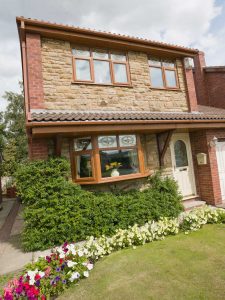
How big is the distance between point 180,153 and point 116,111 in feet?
9.79

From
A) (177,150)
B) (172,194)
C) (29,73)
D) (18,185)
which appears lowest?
(172,194)

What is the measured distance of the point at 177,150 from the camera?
8.11m

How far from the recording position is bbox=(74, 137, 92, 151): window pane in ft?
20.1

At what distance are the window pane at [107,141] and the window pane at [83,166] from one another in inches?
19.6

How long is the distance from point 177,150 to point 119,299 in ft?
19.6

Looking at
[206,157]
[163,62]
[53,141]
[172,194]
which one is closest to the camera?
[53,141]

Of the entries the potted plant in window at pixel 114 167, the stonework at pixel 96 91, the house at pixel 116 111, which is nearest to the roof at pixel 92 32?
the house at pixel 116 111

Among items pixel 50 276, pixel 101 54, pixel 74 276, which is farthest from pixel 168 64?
pixel 50 276

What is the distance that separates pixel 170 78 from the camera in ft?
29.7

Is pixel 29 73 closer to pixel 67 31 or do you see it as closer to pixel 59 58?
pixel 59 58

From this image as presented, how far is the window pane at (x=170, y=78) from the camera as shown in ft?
29.4

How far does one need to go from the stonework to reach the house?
0.11ft

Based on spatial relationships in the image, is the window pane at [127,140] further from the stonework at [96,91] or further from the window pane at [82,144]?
the stonework at [96,91]

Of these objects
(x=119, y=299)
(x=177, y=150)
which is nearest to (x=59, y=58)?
(x=177, y=150)
